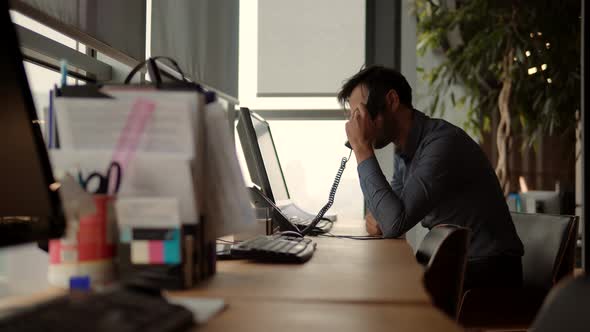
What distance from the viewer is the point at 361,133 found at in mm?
2160

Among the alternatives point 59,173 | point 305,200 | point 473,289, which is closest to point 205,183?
point 59,173

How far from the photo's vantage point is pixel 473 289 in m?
1.91

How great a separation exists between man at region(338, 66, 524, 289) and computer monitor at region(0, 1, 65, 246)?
1.30m

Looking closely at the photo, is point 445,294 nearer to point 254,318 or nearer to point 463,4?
point 254,318

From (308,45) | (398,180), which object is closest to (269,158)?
(398,180)

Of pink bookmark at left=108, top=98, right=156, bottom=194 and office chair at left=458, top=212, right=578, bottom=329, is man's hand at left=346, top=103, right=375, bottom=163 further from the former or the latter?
pink bookmark at left=108, top=98, right=156, bottom=194

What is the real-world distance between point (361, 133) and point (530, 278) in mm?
838

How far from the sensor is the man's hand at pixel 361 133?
6.93ft

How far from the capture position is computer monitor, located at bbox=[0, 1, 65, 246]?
770 mm

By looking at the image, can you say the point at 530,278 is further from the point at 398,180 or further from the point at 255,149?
the point at 255,149

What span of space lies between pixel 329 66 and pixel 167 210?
298 cm

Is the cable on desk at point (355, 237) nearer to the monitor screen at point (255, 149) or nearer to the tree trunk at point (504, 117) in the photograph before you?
the monitor screen at point (255, 149)

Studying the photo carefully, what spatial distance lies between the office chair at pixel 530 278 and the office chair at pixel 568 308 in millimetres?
1324

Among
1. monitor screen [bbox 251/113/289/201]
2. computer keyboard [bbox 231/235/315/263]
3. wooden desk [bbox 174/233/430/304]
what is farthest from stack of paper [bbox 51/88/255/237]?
monitor screen [bbox 251/113/289/201]
